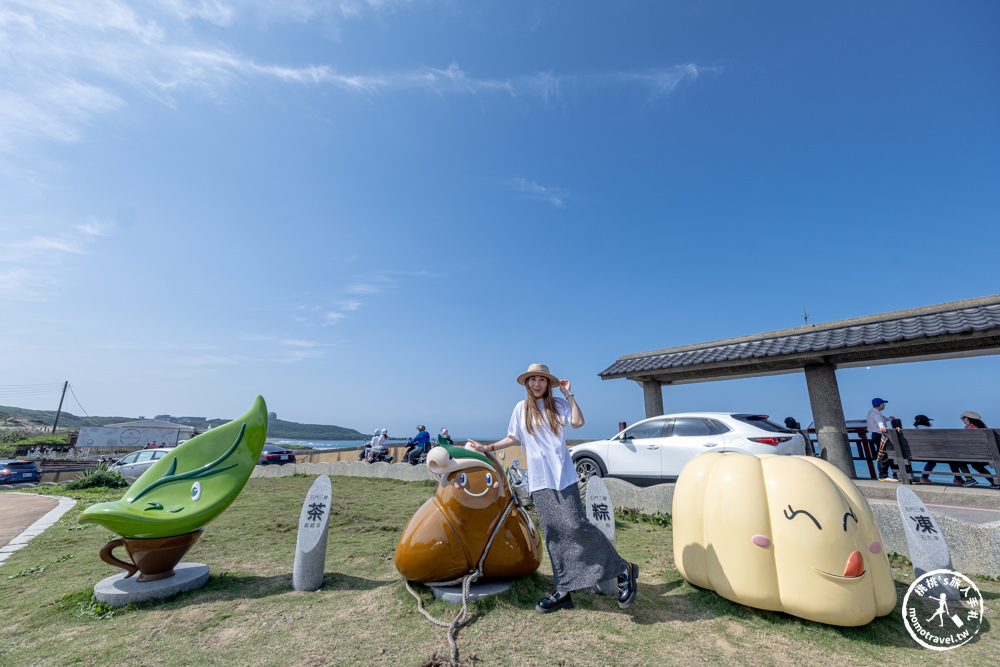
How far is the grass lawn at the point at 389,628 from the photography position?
2.73 metres

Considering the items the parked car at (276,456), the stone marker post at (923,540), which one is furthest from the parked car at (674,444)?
the parked car at (276,456)

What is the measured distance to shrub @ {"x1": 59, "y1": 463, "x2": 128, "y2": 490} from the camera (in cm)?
1365

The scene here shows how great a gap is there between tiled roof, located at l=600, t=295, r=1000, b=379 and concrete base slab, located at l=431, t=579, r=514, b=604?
829cm

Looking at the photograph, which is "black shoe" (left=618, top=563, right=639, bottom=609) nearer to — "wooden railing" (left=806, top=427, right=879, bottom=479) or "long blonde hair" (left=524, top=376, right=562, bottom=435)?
"long blonde hair" (left=524, top=376, right=562, bottom=435)

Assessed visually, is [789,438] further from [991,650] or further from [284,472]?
[284,472]

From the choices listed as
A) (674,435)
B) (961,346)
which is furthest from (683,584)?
(961,346)

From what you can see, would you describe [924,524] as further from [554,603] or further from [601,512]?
[554,603]

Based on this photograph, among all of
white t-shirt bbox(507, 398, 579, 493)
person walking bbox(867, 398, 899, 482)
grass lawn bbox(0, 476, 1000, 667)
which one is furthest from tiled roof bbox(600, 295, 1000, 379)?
white t-shirt bbox(507, 398, 579, 493)

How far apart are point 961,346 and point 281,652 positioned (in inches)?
465

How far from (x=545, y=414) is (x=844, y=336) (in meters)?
8.72

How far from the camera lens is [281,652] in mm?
2785

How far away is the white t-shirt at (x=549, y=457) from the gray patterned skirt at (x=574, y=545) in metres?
0.08

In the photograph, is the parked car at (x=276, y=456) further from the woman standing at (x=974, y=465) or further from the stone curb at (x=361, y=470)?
the woman standing at (x=974, y=465)

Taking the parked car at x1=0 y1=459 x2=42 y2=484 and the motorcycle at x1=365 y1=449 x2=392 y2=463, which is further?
the parked car at x1=0 y1=459 x2=42 y2=484
